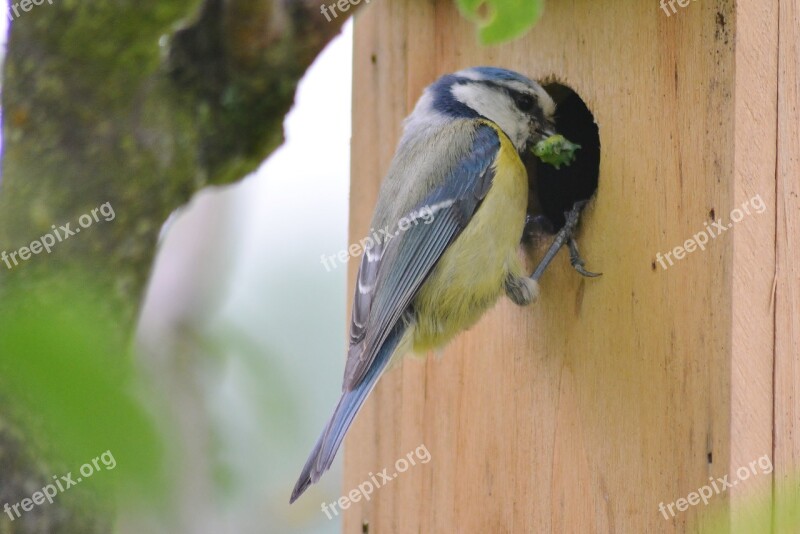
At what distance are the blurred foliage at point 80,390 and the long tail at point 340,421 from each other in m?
1.04

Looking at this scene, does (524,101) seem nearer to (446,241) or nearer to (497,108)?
(497,108)

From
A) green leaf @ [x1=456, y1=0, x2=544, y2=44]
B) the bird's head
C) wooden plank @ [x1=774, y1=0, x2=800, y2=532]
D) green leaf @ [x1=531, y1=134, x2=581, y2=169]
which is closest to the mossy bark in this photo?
the bird's head

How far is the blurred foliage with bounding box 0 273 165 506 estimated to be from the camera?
0.55 m

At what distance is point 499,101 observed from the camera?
6.89 ft

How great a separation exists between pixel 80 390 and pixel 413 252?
145 cm

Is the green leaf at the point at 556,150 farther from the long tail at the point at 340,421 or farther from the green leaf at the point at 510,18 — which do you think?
the green leaf at the point at 510,18

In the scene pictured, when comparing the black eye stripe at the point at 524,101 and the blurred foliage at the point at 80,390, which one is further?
the black eye stripe at the point at 524,101

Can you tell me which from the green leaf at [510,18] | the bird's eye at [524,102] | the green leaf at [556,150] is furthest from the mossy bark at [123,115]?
the green leaf at [510,18]

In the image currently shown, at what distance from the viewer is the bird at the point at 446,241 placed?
1.95 m

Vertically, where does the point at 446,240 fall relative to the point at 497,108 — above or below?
below

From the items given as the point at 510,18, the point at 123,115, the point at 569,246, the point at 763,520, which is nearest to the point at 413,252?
the point at 569,246

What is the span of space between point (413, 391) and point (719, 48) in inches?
43.8

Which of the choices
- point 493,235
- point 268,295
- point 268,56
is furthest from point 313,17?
point 268,295

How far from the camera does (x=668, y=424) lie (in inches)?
63.2
